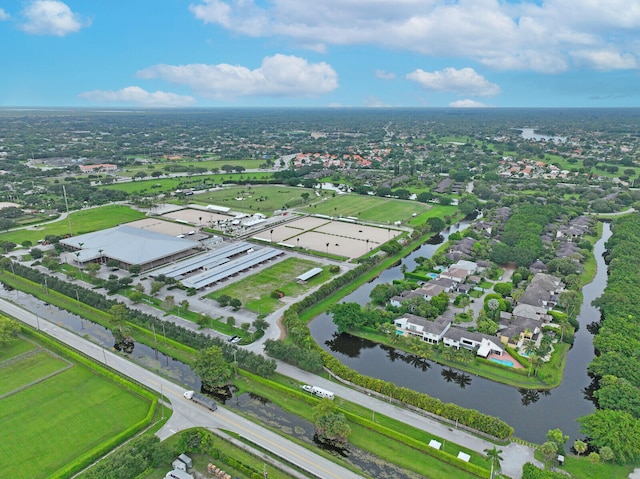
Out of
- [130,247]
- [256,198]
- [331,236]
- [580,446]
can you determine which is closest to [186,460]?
[580,446]

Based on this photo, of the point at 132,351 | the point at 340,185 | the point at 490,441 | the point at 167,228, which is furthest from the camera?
the point at 340,185

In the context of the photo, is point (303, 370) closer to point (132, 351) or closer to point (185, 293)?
point (132, 351)

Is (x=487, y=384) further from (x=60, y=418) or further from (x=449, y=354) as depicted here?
(x=60, y=418)

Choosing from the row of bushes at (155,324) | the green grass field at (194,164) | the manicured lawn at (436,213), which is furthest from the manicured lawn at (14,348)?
the green grass field at (194,164)

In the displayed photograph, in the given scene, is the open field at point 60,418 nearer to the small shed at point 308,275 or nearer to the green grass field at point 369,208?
the small shed at point 308,275

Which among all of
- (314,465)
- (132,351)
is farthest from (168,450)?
(132,351)

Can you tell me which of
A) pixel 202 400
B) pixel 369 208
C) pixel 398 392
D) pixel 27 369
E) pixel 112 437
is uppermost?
pixel 369 208

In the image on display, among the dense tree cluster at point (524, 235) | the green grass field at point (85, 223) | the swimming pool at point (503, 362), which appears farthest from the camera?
the green grass field at point (85, 223)
